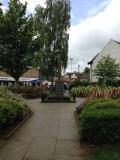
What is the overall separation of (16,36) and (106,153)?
3073 cm

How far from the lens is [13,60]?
4047 cm

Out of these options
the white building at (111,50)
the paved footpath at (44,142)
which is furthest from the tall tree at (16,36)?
the white building at (111,50)

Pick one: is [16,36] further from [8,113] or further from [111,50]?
[111,50]

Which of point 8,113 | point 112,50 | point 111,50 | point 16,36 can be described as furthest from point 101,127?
point 111,50

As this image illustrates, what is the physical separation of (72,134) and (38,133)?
116 cm

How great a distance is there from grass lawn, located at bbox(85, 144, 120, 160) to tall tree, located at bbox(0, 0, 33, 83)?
96.4 feet

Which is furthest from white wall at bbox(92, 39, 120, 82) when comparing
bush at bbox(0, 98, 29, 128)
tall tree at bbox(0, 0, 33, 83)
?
bush at bbox(0, 98, 29, 128)

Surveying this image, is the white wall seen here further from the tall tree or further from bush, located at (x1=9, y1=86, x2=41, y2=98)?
bush, located at (x1=9, y1=86, x2=41, y2=98)

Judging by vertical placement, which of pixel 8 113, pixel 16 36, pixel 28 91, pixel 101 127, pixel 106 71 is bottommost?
pixel 101 127

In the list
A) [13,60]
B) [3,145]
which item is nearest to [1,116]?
[3,145]

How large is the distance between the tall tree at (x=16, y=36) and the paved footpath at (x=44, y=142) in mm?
23802

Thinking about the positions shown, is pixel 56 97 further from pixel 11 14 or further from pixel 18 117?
pixel 18 117

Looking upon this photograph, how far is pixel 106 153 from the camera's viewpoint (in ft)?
34.3

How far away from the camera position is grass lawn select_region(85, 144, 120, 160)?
1000 cm
